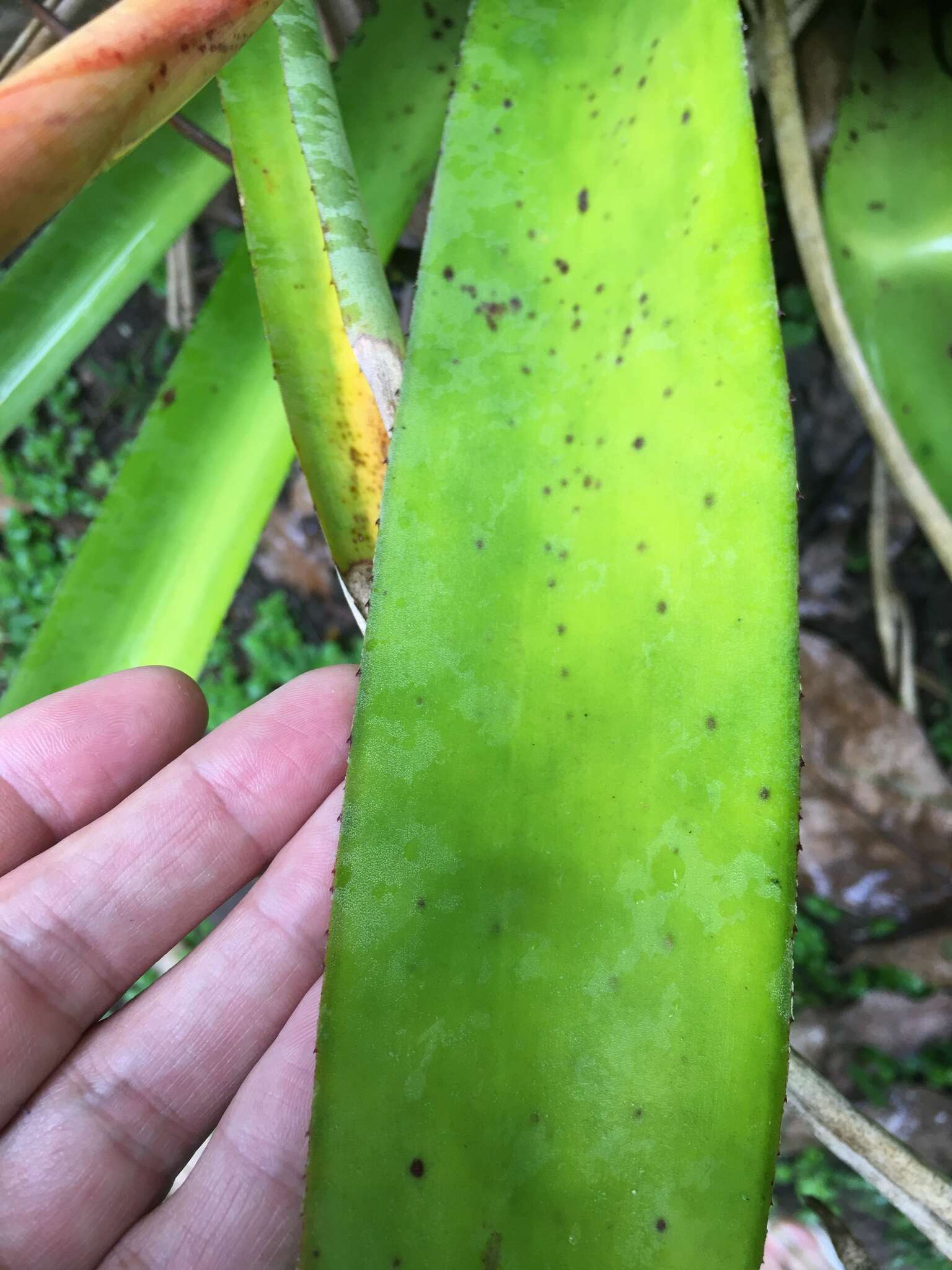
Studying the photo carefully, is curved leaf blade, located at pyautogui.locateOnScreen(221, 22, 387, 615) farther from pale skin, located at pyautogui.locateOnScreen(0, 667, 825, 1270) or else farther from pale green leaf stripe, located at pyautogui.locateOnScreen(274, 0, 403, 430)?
pale skin, located at pyautogui.locateOnScreen(0, 667, 825, 1270)

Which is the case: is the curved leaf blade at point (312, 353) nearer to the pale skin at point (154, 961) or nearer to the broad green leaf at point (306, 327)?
the broad green leaf at point (306, 327)

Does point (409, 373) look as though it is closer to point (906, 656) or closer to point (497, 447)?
point (497, 447)

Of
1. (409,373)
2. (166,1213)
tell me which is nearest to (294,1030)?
(166,1213)

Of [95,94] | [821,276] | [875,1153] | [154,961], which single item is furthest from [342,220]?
[875,1153]

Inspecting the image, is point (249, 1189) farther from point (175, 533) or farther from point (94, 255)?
point (94, 255)

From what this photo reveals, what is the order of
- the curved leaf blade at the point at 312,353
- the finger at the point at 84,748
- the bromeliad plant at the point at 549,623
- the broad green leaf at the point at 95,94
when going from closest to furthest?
the broad green leaf at the point at 95,94 < the bromeliad plant at the point at 549,623 < the curved leaf blade at the point at 312,353 < the finger at the point at 84,748

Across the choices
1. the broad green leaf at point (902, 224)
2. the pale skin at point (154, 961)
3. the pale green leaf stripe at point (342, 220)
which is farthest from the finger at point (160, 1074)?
the broad green leaf at point (902, 224)

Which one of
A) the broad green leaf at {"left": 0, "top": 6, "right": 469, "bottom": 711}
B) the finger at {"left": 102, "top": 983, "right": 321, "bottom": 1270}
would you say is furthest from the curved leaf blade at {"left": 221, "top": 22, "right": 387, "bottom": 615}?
the finger at {"left": 102, "top": 983, "right": 321, "bottom": 1270}
